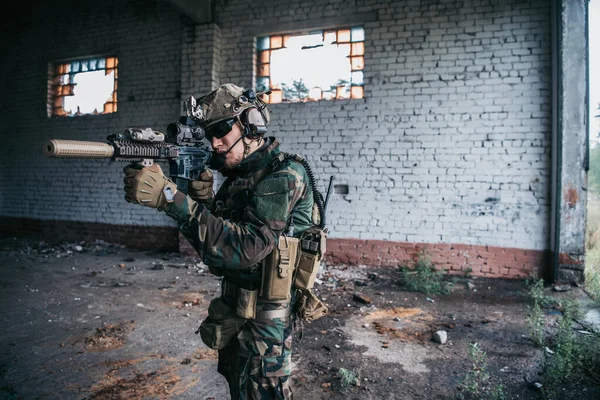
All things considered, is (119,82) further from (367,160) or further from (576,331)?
(576,331)

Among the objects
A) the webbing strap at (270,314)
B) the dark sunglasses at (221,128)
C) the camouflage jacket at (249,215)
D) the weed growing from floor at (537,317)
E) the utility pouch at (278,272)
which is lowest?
the weed growing from floor at (537,317)

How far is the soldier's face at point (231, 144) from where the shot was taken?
5.35 ft

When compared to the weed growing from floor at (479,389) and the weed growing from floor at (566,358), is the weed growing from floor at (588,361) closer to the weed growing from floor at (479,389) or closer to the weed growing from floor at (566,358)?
the weed growing from floor at (566,358)

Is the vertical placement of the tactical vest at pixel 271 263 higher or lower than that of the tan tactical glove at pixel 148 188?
lower

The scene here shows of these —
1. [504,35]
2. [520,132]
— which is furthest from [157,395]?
[504,35]

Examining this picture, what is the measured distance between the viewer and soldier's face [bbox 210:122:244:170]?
5.35ft

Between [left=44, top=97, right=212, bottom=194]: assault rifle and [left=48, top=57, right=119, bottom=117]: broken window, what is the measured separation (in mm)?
6174

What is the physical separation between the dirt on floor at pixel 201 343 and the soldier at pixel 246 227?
1.22 feet

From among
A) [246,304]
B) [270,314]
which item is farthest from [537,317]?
[246,304]

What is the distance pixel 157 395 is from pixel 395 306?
2.61 m

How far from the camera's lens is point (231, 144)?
1.64 m

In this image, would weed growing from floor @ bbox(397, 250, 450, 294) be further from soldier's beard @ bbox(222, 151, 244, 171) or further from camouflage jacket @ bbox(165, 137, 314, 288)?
soldier's beard @ bbox(222, 151, 244, 171)

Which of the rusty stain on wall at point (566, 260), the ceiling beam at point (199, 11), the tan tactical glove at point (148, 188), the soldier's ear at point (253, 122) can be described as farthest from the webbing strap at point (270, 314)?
the ceiling beam at point (199, 11)

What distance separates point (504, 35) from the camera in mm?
5078
